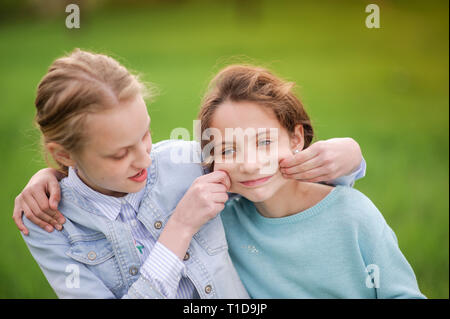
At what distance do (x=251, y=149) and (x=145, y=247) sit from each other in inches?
24.9

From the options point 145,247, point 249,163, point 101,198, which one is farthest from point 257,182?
point 101,198

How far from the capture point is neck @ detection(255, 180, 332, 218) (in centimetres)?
227

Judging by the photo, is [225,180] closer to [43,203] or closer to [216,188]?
[216,188]

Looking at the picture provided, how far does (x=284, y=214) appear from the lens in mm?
2287

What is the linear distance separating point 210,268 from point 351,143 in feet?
2.71

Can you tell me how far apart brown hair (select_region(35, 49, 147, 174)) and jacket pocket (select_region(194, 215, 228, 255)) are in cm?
66

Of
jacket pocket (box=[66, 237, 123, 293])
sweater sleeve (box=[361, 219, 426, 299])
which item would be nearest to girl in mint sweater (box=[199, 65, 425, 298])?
sweater sleeve (box=[361, 219, 426, 299])

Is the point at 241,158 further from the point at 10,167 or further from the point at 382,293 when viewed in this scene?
the point at 10,167

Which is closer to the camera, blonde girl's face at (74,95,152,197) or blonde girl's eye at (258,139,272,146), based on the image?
blonde girl's face at (74,95,152,197)

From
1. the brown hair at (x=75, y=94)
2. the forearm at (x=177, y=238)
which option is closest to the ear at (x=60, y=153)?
the brown hair at (x=75, y=94)

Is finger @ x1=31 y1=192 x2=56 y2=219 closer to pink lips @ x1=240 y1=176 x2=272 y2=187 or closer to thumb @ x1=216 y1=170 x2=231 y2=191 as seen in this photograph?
thumb @ x1=216 y1=170 x2=231 y2=191

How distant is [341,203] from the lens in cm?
218
